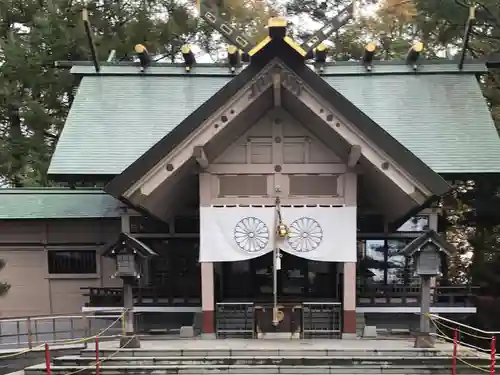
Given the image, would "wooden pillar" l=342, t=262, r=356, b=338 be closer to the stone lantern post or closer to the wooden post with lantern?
the stone lantern post

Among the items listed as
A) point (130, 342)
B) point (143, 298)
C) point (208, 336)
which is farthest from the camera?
point (143, 298)

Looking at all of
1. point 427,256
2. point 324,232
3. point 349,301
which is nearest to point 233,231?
point 324,232

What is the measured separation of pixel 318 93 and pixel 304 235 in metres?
3.05

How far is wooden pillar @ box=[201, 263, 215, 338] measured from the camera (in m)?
10.4

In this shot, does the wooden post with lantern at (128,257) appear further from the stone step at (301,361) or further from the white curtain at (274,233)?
the white curtain at (274,233)

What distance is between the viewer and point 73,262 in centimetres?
1426

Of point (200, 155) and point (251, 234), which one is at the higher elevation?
point (200, 155)

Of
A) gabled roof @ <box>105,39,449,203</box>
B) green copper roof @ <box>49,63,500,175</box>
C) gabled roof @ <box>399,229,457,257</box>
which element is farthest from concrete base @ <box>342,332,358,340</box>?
green copper roof @ <box>49,63,500,175</box>

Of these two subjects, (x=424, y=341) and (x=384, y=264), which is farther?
(x=384, y=264)

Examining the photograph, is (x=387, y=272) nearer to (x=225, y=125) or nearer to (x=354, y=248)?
(x=354, y=248)

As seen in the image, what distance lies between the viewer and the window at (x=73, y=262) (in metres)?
14.2

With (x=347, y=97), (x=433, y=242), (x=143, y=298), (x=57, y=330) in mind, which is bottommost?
(x=57, y=330)

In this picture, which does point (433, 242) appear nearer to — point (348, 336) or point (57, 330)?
point (348, 336)

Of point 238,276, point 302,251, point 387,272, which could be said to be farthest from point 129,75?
point 387,272
